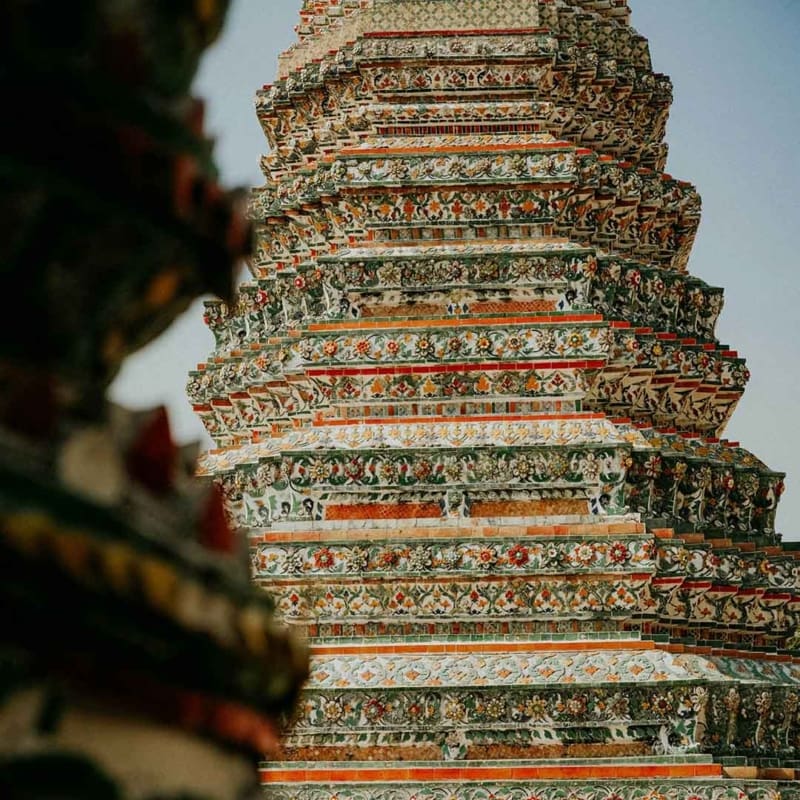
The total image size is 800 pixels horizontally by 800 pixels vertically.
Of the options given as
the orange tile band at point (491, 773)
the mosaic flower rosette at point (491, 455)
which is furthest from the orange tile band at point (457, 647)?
the orange tile band at point (491, 773)

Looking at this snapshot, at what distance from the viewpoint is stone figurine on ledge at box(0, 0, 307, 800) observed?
75.4 inches

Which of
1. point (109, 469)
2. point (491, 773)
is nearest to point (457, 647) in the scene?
point (491, 773)

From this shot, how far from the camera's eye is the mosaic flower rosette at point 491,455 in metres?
9.02

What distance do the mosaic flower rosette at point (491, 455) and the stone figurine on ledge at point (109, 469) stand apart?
679 centimetres

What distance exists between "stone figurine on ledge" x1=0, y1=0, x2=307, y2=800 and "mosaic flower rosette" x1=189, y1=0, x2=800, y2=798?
679cm

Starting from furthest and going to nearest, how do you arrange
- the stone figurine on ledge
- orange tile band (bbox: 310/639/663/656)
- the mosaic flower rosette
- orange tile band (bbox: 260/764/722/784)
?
orange tile band (bbox: 310/639/663/656), the mosaic flower rosette, orange tile band (bbox: 260/764/722/784), the stone figurine on ledge

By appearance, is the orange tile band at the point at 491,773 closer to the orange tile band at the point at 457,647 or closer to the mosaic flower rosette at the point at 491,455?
the mosaic flower rosette at the point at 491,455

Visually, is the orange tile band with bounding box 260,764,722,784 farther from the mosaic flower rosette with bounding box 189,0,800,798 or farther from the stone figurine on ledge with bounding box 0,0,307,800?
the stone figurine on ledge with bounding box 0,0,307,800

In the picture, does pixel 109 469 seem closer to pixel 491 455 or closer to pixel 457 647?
pixel 457 647

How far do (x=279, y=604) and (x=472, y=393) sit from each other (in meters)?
2.05

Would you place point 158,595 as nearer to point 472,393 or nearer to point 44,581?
point 44,581

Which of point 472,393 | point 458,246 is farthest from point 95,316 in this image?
point 458,246

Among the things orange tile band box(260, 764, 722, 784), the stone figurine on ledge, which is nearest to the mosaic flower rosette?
orange tile band box(260, 764, 722, 784)

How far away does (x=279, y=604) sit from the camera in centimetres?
970
